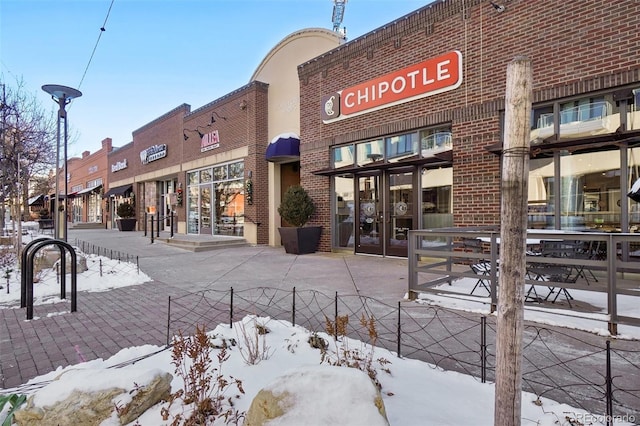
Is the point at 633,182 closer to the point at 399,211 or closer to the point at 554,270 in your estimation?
the point at 554,270

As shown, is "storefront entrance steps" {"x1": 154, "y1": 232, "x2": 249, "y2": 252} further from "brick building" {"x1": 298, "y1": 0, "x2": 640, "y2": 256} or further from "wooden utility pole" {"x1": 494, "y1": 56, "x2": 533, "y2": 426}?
"wooden utility pole" {"x1": 494, "y1": 56, "x2": 533, "y2": 426}

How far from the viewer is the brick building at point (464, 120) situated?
19.9ft

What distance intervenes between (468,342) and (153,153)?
789 inches

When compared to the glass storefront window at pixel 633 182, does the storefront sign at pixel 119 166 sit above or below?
above

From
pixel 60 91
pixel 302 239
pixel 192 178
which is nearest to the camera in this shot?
pixel 60 91

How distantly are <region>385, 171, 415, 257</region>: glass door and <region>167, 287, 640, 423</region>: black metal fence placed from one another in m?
4.19

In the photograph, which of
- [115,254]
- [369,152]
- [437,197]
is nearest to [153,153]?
[115,254]

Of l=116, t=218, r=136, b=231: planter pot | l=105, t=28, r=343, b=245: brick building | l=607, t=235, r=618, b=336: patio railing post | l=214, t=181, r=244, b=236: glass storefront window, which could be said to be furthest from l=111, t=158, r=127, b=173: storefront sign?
l=607, t=235, r=618, b=336: patio railing post

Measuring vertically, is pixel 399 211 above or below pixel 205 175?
below

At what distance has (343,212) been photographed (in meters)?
10.4

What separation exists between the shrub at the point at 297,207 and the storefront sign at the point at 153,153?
11.3m

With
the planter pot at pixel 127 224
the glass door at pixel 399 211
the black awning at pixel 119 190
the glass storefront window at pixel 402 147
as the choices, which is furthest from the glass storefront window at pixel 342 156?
the black awning at pixel 119 190

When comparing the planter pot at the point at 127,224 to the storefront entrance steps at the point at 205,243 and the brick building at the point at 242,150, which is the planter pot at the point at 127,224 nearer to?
the brick building at the point at 242,150

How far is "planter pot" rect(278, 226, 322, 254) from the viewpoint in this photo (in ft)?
33.6
